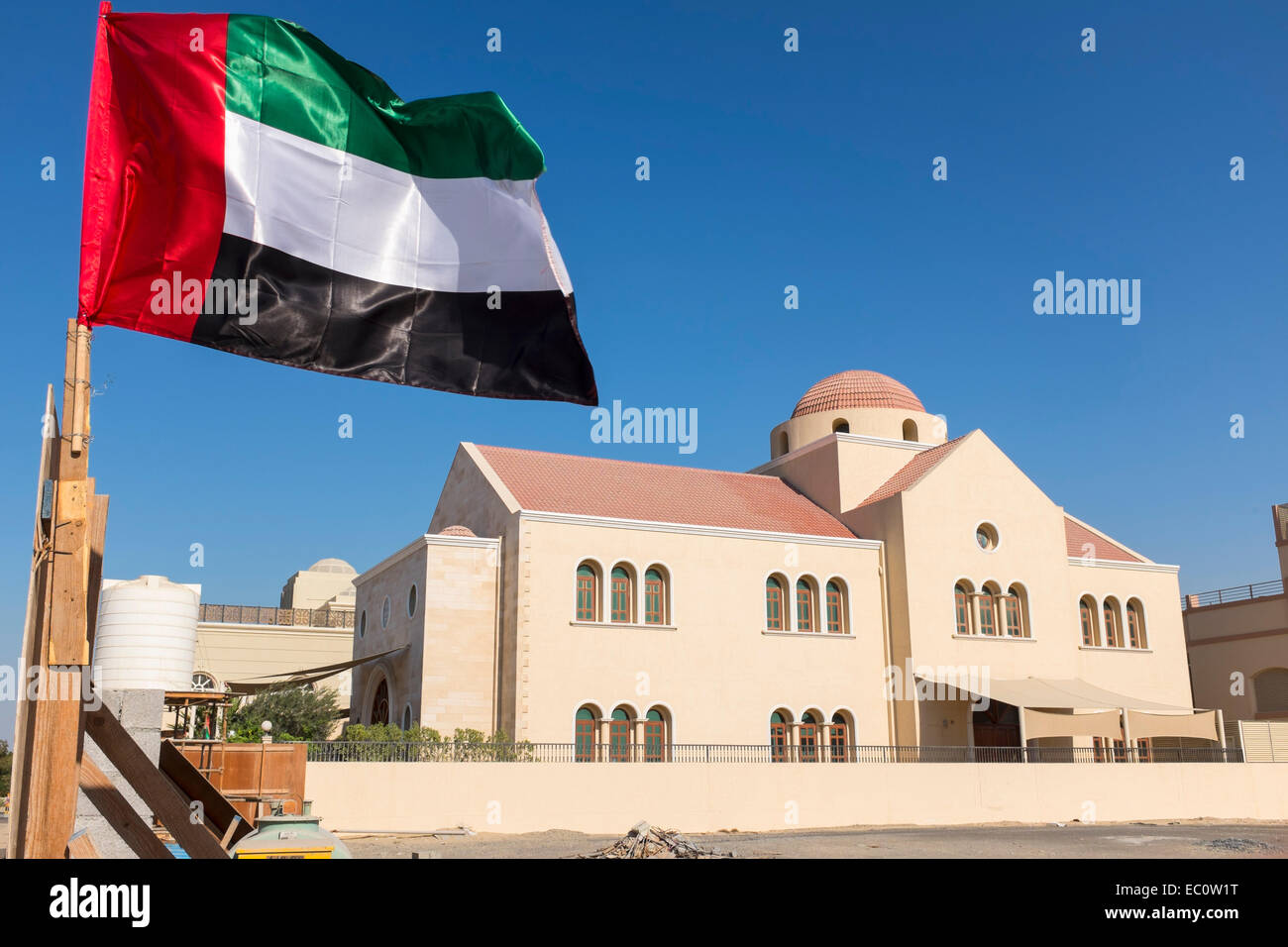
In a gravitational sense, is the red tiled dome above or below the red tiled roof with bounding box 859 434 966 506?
above

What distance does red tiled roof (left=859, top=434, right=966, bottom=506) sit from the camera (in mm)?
33625

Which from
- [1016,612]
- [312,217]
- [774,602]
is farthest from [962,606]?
[312,217]

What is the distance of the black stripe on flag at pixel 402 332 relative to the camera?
636 cm

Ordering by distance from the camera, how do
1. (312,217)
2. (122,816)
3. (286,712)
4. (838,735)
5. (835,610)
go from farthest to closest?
(286,712)
(835,610)
(838,735)
(312,217)
(122,816)

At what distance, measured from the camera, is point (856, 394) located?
3800 cm

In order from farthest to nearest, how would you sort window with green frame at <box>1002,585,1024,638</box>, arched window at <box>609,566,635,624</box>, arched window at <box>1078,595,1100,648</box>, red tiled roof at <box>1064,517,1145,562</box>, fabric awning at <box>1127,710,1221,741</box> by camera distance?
red tiled roof at <box>1064,517,1145,562</box> < arched window at <box>1078,595,1100,648</box> < window with green frame at <box>1002,585,1024,638</box> < fabric awning at <box>1127,710,1221,741</box> < arched window at <box>609,566,635,624</box>

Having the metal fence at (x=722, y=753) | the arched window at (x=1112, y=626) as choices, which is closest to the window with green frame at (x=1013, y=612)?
the metal fence at (x=722, y=753)

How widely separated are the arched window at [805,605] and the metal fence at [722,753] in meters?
3.41

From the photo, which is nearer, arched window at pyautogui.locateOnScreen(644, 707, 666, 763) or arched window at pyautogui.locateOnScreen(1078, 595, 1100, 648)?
arched window at pyautogui.locateOnScreen(644, 707, 666, 763)

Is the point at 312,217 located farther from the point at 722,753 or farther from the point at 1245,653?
the point at 1245,653

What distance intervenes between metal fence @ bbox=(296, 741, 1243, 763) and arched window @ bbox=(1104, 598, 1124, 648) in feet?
12.4

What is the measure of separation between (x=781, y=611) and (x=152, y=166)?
26227mm

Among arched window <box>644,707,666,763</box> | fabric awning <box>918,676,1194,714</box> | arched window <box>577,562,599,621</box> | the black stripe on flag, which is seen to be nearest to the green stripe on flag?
the black stripe on flag

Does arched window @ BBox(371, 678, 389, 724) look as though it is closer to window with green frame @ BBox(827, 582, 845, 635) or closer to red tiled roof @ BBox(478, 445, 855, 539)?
red tiled roof @ BBox(478, 445, 855, 539)
